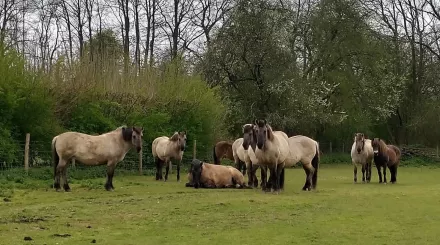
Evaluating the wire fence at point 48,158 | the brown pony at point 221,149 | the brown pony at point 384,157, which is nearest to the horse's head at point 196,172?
the wire fence at point 48,158

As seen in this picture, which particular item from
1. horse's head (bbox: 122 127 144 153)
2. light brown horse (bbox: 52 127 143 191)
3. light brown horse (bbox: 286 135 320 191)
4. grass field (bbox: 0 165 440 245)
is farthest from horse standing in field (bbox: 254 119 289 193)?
light brown horse (bbox: 52 127 143 191)

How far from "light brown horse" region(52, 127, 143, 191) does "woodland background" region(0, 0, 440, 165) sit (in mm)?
3956

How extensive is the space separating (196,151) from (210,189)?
10.5 m

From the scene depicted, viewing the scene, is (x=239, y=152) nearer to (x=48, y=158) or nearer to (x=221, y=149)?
(x=221, y=149)

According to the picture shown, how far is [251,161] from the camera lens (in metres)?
17.0

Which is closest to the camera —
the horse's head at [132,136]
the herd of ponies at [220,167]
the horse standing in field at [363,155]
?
the herd of ponies at [220,167]

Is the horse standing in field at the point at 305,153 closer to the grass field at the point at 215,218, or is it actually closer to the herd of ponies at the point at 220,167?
the herd of ponies at the point at 220,167

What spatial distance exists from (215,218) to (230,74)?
2552 cm

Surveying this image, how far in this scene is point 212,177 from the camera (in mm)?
16750

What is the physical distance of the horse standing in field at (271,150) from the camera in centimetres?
1441

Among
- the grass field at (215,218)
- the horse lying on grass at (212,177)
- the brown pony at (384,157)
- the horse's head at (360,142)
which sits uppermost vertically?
the horse's head at (360,142)

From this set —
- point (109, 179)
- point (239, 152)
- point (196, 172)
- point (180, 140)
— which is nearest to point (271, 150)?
point (196, 172)

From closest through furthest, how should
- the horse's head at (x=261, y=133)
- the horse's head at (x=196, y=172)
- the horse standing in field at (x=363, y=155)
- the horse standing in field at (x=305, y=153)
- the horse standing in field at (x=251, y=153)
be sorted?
the horse's head at (x=261, y=133)
the horse standing in field at (x=251, y=153)
the horse standing in field at (x=305, y=153)
the horse's head at (x=196, y=172)
the horse standing in field at (x=363, y=155)

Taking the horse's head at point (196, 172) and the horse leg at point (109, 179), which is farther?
the horse's head at point (196, 172)
